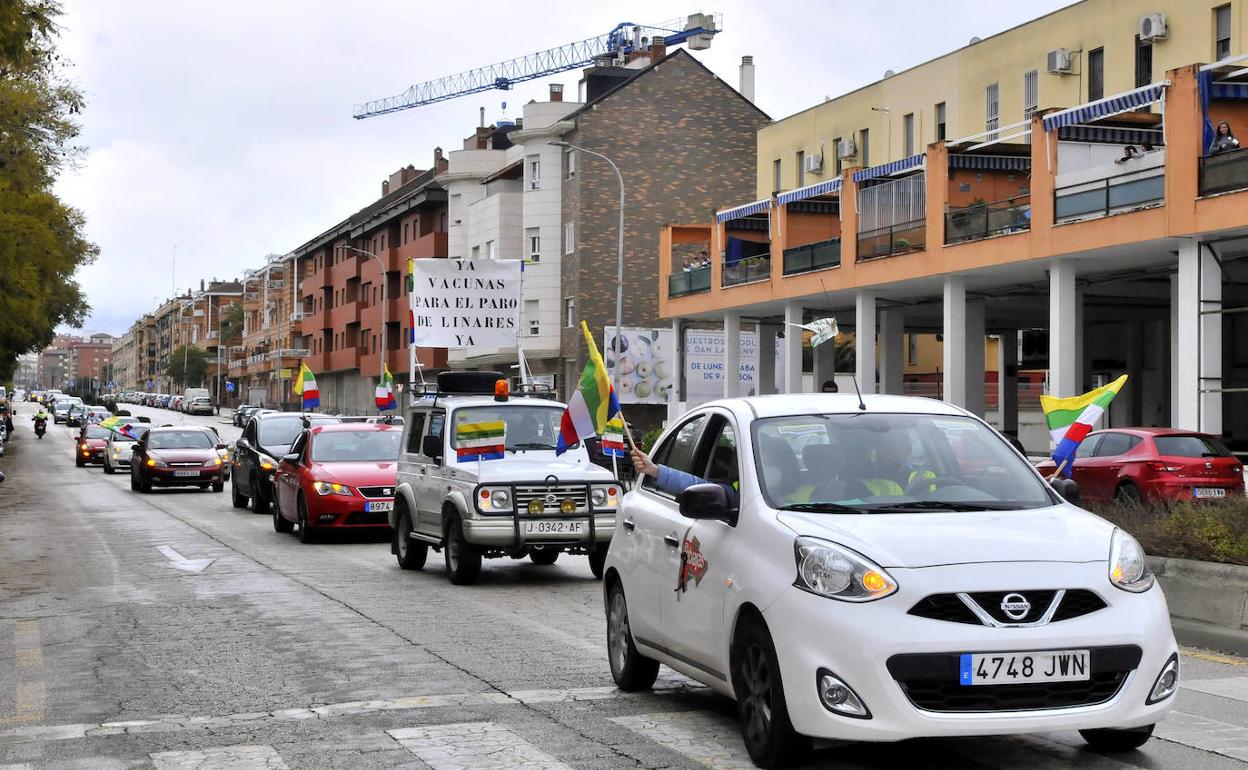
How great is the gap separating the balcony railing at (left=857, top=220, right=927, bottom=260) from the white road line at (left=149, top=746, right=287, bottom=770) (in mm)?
33727

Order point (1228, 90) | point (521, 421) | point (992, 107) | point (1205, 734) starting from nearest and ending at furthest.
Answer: point (1205, 734) → point (521, 421) → point (1228, 90) → point (992, 107)

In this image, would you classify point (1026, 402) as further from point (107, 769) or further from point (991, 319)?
point (107, 769)

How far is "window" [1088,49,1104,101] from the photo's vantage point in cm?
3959

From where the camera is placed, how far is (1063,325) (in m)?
34.8

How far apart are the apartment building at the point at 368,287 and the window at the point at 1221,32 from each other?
162 ft

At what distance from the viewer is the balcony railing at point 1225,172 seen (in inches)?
1121

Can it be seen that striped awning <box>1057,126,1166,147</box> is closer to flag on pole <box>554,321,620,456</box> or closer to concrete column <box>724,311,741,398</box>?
concrete column <box>724,311,741,398</box>

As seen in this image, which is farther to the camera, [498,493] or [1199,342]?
[1199,342]

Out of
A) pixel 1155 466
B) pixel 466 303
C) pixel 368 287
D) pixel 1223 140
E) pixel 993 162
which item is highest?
pixel 368 287

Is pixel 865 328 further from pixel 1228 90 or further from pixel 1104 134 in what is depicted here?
pixel 1228 90

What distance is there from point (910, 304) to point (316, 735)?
39254 mm

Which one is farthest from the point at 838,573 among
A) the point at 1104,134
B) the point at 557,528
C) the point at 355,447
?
the point at 1104,134

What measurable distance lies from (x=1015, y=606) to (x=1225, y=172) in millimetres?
25183

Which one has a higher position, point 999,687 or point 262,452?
point 262,452
